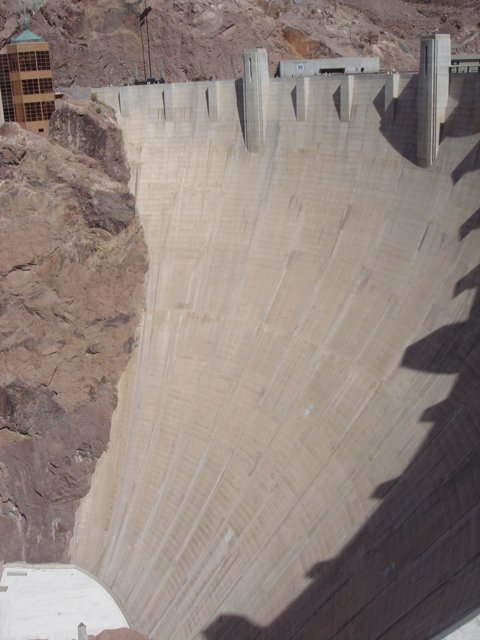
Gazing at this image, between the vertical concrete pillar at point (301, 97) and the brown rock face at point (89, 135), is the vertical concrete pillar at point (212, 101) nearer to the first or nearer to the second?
the vertical concrete pillar at point (301, 97)

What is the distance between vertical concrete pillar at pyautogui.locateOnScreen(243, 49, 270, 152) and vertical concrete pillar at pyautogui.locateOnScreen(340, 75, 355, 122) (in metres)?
4.67

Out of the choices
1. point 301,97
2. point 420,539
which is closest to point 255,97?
point 301,97

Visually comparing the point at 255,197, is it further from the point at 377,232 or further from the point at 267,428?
the point at 267,428

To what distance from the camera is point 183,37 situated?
1820 inches

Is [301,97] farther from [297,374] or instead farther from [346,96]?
[297,374]

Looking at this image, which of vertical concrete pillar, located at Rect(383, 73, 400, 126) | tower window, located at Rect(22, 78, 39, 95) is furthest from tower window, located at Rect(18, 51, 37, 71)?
vertical concrete pillar, located at Rect(383, 73, 400, 126)

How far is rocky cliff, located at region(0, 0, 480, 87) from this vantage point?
4622 cm

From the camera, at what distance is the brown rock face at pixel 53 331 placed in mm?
36375

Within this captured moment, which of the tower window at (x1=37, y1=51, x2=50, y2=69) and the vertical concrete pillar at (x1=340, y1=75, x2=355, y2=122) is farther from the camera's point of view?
the tower window at (x1=37, y1=51, x2=50, y2=69)

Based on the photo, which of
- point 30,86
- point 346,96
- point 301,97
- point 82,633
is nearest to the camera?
point 82,633

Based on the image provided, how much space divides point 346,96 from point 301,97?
→ 9.06 feet

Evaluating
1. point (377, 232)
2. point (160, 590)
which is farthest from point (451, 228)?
point (160, 590)

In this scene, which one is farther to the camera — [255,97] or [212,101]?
[212,101]

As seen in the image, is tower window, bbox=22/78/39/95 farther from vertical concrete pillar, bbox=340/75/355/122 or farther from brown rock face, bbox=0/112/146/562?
vertical concrete pillar, bbox=340/75/355/122
